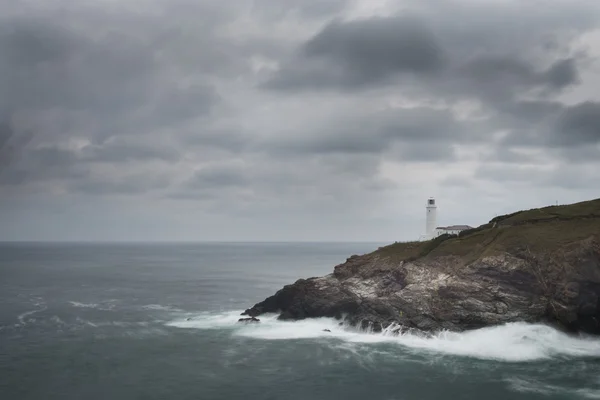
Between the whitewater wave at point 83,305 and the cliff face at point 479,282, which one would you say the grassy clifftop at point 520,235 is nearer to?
the cliff face at point 479,282

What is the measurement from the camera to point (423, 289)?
68.6m

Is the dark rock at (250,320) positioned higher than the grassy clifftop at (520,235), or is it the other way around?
the grassy clifftop at (520,235)

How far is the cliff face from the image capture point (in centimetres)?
6191

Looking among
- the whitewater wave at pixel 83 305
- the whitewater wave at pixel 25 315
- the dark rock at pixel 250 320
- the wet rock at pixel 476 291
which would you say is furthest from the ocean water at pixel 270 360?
the whitewater wave at pixel 83 305

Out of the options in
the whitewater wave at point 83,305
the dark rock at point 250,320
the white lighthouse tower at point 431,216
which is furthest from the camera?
the white lighthouse tower at point 431,216

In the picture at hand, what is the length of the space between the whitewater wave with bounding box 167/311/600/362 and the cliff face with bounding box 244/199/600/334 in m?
1.42

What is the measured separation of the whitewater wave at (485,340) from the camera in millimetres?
57406

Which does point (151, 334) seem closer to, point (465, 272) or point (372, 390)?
point (372, 390)

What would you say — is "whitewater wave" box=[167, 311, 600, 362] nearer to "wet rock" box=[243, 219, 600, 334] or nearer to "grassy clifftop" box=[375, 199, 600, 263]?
"wet rock" box=[243, 219, 600, 334]

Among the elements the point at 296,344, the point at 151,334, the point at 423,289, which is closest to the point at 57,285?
the point at 151,334

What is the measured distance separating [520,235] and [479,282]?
11.0 meters

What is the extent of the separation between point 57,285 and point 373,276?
95.7 metres

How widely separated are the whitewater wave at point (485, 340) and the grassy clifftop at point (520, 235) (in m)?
11.5

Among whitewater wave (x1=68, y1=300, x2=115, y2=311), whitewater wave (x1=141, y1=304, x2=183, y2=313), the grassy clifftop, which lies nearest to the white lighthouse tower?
the grassy clifftop
